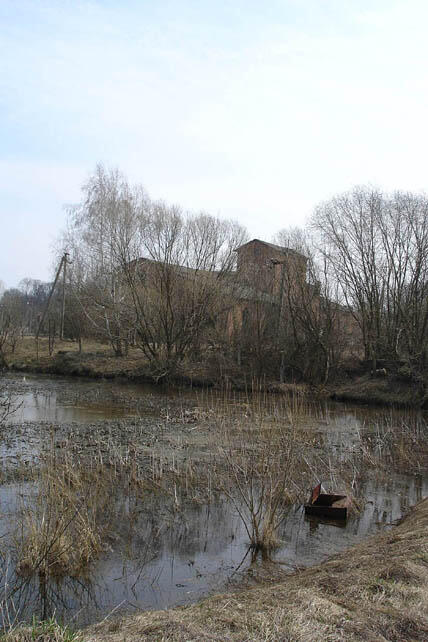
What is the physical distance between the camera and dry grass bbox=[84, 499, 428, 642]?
172 inches

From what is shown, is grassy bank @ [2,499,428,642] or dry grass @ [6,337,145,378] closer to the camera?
grassy bank @ [2,499,428,642]

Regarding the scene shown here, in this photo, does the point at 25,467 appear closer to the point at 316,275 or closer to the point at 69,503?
the point at 69,503

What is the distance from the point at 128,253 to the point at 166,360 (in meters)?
6.89

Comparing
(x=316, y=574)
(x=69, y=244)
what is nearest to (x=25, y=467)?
(x=316, y=574)

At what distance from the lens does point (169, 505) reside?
9672 mm

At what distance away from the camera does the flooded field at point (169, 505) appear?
663 cm

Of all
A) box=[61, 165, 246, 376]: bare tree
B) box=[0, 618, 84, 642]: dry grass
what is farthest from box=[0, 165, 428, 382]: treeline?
box=[0, 618, 84, 642]: dry grass

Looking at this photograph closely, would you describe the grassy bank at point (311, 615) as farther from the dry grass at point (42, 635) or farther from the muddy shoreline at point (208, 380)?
the muddy shoreline at point (208, 380)

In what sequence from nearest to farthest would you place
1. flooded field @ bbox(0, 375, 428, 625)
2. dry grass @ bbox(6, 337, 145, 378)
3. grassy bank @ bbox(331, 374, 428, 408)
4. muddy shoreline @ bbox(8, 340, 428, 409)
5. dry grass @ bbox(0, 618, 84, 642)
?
dry grass @ bbox(0, 618, 84, 642)
flooded field @ bbox(0, 375, 428, 625)
grassy bank @ bbox(331, 374, 428, 408)
muddy shoreline @ bbox(8, 340, 428, 409)
dry grass @ bbox(6, 337, 145, 378)

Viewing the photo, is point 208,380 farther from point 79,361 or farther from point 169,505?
point 169,505

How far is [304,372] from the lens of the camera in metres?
34.1

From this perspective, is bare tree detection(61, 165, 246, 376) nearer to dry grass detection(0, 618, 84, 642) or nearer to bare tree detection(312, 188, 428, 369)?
bare tree detection(312, 188, 428, 369)

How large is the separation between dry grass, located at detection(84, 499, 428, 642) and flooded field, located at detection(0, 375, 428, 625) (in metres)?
1.07

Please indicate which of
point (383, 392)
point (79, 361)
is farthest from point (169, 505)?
point (79, 361)
